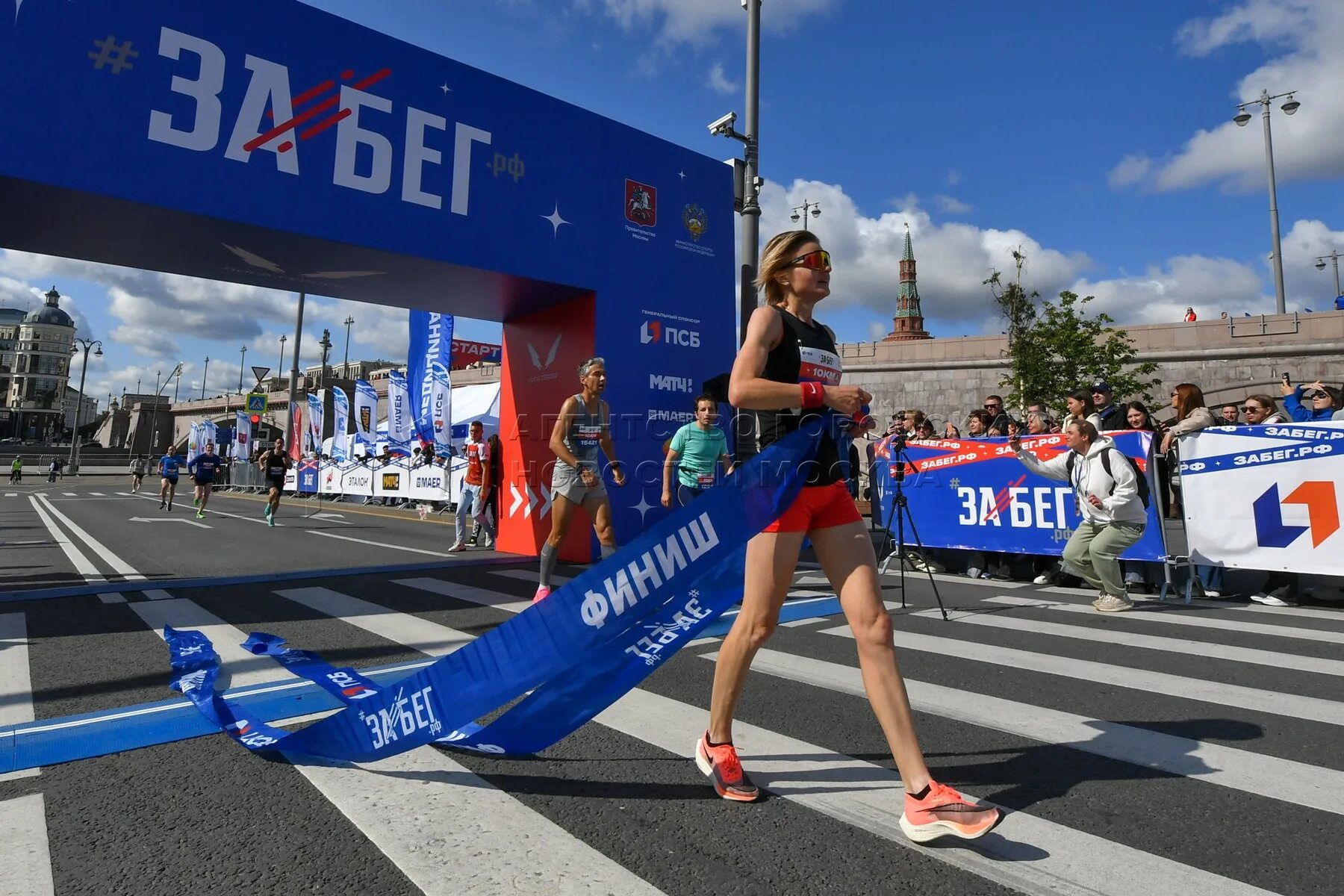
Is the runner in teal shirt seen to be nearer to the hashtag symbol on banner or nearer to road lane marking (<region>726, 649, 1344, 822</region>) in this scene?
road lane marking (<region>726, 649, 1344, 822</region>)

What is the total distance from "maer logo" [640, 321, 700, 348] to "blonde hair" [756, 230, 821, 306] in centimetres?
746

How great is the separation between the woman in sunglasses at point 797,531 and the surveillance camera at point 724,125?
832 centimetres

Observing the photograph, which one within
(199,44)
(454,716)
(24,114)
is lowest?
(454,716)

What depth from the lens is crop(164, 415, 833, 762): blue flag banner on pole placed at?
8.04ft

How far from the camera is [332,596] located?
660 centimetres

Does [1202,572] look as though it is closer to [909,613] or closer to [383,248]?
[909,613]

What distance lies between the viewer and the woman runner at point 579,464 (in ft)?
20.0

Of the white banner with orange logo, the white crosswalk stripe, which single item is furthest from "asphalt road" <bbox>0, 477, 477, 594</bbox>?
the white banner with orange logo

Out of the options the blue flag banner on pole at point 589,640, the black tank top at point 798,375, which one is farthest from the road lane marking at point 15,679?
the black tank top at point 798,375

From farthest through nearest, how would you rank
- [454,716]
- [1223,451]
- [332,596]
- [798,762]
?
1. [1223,451]
2. [332,596]
3. [798,762]
4. [454,716]

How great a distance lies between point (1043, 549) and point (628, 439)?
518 centimetres

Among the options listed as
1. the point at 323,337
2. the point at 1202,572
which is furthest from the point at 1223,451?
the point at 323,337

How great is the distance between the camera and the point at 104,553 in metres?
10.4

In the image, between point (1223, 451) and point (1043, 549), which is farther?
point (1043, 549)
